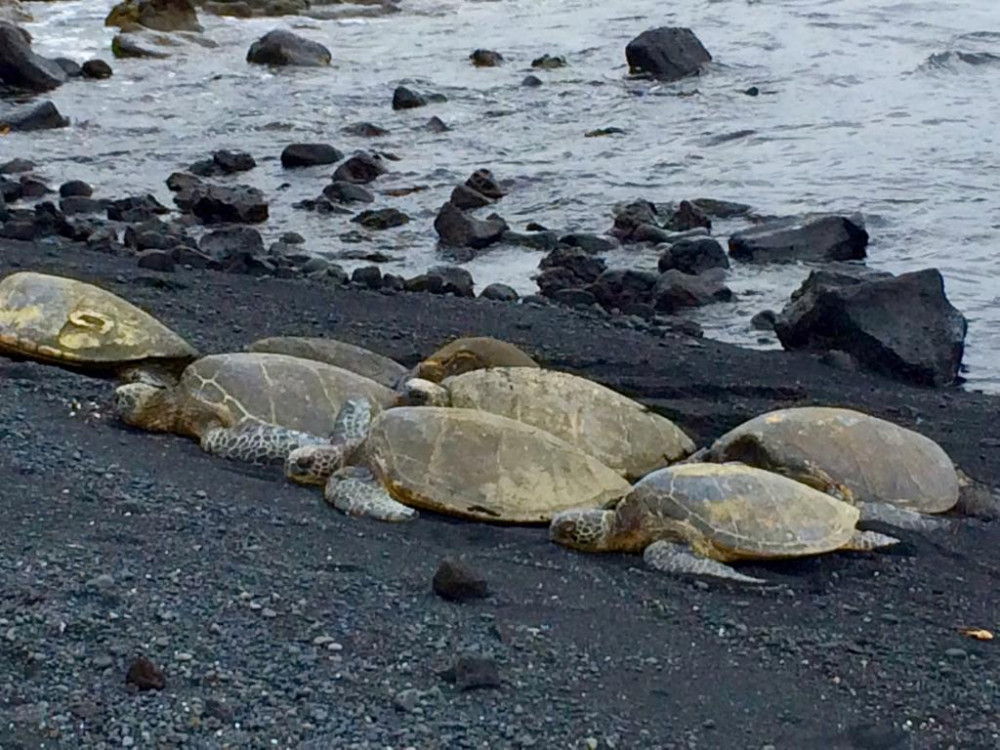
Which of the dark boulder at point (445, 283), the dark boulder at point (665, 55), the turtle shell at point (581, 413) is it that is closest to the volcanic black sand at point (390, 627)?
the turtle shell at point (581, 413)

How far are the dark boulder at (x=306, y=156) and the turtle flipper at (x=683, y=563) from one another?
8.21 metres

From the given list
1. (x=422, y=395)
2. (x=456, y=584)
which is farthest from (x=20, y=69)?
(x=456, y=584)

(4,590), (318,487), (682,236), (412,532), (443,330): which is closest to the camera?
(4,590)

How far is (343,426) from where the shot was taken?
525cm

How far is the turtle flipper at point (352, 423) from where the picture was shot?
203 inches

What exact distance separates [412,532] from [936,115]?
10.2m

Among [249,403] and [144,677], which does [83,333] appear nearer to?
[249,403]

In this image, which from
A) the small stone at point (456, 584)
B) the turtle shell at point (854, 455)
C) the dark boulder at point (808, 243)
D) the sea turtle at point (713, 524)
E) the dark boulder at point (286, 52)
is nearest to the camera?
the small stone at point (456, 584)

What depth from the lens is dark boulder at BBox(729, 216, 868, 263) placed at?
9.69m

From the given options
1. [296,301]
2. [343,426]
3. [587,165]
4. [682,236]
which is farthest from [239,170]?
[343,426]

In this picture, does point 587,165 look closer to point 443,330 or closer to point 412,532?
point 443,330

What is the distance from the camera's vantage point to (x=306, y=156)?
12.3 metres

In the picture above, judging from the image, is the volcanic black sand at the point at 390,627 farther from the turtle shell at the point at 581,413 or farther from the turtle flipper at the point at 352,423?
the turtle shell at the point at 581,413

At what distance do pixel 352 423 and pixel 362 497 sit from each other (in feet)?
1.74
